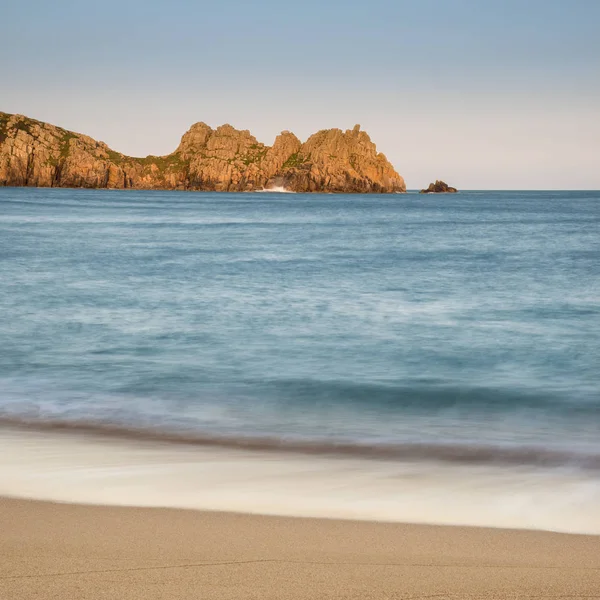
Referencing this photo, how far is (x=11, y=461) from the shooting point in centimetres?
755

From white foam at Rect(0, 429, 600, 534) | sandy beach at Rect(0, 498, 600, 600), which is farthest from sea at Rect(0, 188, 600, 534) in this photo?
sandy beach at Rect(0, 498, 600, 600)

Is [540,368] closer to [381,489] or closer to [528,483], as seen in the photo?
[528,483]

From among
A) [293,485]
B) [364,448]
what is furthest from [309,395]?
[293,485]

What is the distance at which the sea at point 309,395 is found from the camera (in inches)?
270

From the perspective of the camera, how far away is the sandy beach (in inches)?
181

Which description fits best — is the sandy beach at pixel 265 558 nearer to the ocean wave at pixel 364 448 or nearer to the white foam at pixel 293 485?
the white foam at pixel 293 485

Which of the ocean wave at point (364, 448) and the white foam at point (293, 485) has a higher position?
the white foam at point (293, 485)

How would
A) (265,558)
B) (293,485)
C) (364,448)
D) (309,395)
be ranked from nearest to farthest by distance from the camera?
(265,558)
(293,485)
(364,448)
(309,395)

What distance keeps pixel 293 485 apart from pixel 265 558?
1965 millimetres

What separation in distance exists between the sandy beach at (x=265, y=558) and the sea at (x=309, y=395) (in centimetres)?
42

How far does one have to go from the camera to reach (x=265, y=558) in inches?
200

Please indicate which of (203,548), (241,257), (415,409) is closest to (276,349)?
(415,409)

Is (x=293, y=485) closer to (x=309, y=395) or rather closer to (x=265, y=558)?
(x=265, y=558)

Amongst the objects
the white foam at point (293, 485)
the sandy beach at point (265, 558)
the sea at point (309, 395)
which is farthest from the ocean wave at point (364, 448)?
the sandy beach at point (265, 558)
